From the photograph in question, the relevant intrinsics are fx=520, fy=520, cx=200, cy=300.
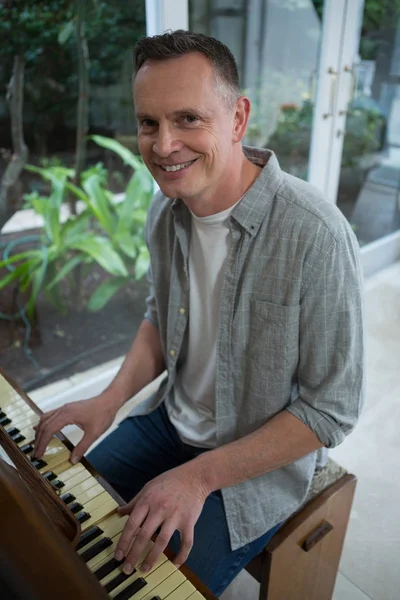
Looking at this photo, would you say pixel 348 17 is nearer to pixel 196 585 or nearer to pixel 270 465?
pixel 270 465

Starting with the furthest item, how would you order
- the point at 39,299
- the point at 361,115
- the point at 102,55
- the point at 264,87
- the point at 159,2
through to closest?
the point at 361,115 → the point at 264,87 → the point at 39,299 → the point at 102,55 → the point at 159,2

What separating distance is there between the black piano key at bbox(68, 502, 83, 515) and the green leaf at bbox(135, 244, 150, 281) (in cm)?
159

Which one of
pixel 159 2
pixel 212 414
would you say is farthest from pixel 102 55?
pixel 212 414

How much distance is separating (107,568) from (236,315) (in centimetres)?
53

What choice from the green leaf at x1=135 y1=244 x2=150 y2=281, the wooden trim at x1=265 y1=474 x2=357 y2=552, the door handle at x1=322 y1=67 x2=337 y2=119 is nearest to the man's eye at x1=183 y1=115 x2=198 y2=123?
the wooden trim at x1=265 y1=474 x2=357 y2=552

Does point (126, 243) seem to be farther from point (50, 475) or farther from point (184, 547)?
point (184, 547)

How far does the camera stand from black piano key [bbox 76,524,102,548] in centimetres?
80

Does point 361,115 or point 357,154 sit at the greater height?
point 361,115

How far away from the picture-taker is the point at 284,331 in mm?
1030

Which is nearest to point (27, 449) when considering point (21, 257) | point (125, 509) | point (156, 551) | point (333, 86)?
point (125, 509)

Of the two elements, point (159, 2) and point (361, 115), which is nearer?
point (159, 2)

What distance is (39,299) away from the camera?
2221mm

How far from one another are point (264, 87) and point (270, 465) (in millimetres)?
2149

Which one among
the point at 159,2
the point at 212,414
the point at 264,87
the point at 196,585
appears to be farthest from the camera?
the point at 264,87
